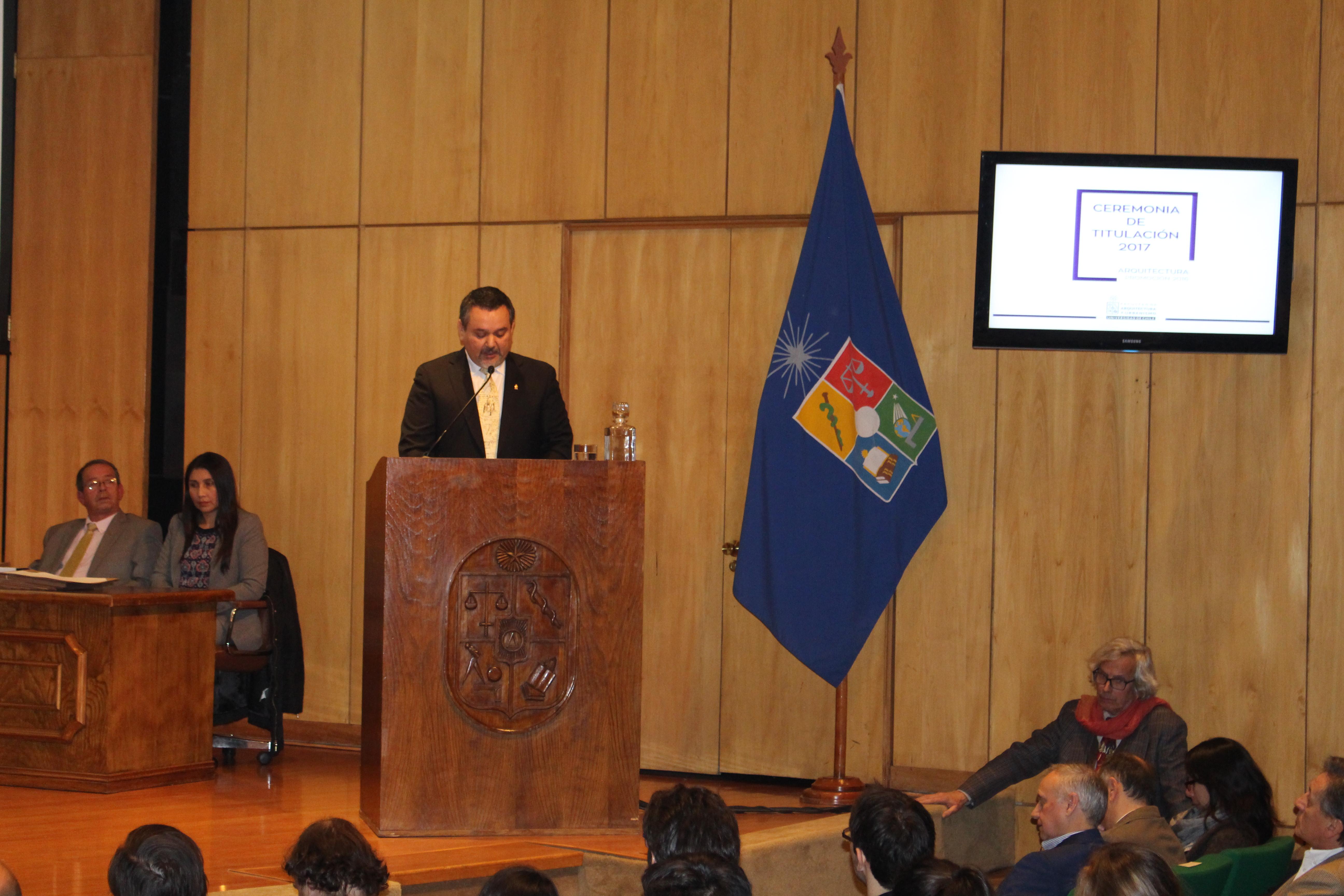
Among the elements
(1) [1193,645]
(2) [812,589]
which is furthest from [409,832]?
(1) [1193,645]

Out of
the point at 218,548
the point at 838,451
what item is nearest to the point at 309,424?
the point at 218,548

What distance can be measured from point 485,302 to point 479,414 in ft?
1.49

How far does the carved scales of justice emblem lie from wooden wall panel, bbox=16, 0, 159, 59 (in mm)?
3694

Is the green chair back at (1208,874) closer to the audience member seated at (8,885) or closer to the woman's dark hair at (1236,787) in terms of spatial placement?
the woman's dark hair at (1236,787)

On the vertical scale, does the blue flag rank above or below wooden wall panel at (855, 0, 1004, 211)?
below

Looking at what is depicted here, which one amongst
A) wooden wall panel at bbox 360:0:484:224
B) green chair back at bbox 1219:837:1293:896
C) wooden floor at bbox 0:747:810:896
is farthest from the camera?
wooden wall panel at bbox 360:0:484:224

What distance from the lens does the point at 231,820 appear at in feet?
14.3

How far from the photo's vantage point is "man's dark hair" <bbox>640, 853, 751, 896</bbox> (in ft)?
6.71

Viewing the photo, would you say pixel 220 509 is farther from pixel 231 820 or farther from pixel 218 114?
pixel 218 114

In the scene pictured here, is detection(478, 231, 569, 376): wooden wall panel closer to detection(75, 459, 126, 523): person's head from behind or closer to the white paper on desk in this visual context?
detection(75, 459, 126, 523): person's head from behind

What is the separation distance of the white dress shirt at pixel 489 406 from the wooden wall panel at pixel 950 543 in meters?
1.77

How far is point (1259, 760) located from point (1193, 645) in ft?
1.50

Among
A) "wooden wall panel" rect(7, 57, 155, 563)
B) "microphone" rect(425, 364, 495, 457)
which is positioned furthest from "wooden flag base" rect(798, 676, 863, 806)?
"wooden wall panel" rect(7, 57, 155, 563)

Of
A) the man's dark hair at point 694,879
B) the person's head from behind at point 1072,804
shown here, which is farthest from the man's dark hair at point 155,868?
the person's head from behind at point 1072,804
